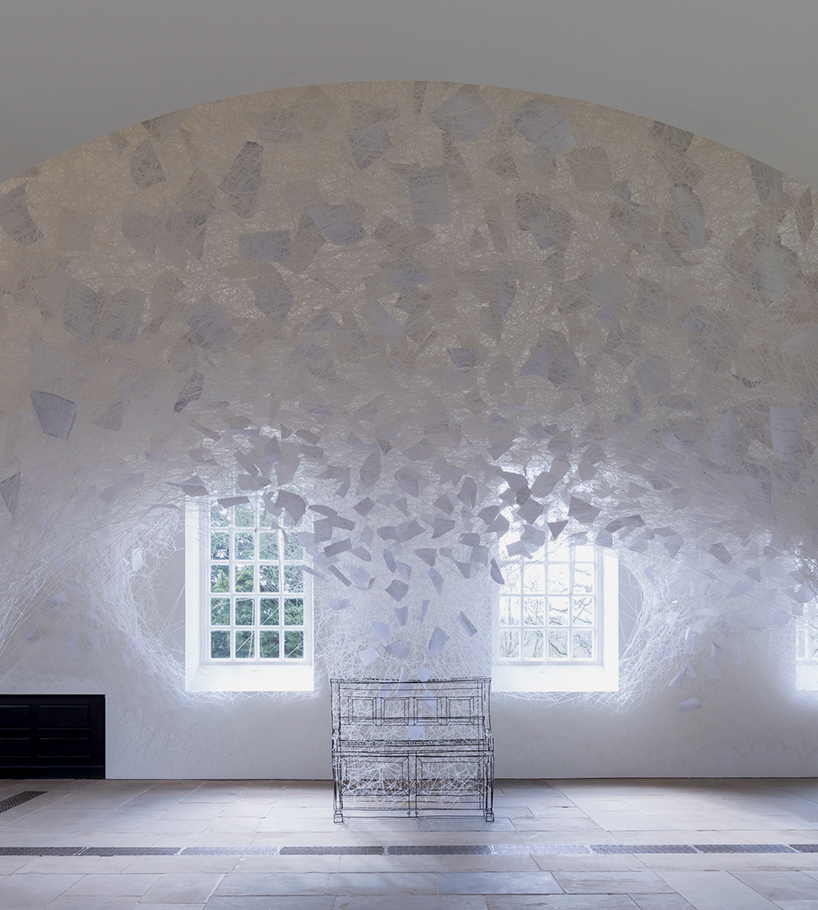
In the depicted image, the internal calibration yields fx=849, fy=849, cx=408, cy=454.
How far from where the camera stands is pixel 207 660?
288 inches

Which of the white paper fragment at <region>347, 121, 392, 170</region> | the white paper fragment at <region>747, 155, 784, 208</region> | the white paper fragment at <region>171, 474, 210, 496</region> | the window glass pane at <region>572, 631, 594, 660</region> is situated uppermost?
the white paper fragment at <region>347, 121, 392, 170</region>

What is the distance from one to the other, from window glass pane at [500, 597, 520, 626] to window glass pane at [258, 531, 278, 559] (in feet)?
6.77

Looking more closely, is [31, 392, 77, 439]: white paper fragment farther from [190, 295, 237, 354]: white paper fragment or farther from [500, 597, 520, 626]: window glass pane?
[500, 597, 520, 626]: window glass pane

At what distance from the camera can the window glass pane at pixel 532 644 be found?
24.4 feet

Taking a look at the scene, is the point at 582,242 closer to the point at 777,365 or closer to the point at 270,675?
the point at 777,365

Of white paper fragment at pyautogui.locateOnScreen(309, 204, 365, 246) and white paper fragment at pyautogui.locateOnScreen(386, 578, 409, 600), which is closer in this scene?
white paper fragment at pyautogui.locateOnScreen(309, 204, 365, 246)

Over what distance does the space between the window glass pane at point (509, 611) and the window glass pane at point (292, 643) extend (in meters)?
1.78

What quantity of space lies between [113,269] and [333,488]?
9.45 ft

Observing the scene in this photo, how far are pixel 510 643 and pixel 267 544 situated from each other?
7.59ft

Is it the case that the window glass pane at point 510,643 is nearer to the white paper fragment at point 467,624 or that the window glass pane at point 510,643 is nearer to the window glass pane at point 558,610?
the window glass pane at point 558,610

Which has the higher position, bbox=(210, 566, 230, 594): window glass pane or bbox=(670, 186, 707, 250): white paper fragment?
bbox=(670, 186, 707, 250): white paper fragment

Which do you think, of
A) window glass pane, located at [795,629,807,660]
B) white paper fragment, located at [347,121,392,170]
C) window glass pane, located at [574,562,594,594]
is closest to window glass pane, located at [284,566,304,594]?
window glass pane, located at [574,562,594,594]

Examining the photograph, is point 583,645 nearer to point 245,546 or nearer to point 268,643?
point 268,643

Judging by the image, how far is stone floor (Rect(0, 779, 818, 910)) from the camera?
4.11 m
